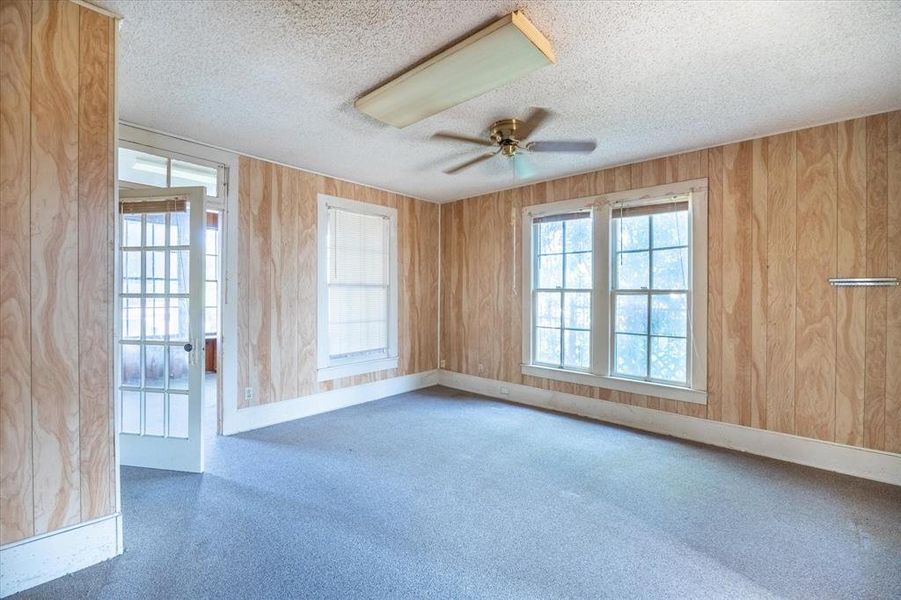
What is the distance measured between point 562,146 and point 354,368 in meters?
3.32

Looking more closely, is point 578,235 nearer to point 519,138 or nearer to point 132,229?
point 519,138

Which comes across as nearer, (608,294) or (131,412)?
(131,412)

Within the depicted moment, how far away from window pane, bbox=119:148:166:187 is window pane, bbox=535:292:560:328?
3921mm

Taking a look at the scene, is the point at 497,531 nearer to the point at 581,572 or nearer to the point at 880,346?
the point at 581,572

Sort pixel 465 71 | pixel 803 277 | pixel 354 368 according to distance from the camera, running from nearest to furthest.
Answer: pixel 465 71
pixel 803 277
pixel 354 368

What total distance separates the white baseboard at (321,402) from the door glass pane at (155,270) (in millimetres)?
1420

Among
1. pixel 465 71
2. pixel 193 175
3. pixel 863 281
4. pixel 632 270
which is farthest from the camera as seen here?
pixel 632 270

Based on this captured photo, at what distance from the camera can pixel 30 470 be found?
1.70 m

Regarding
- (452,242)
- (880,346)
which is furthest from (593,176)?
(880,346)

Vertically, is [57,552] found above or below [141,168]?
below

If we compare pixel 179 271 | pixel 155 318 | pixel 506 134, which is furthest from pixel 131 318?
pixel 506 134

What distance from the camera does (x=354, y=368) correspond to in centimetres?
470

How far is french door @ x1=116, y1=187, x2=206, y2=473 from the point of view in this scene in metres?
2.89

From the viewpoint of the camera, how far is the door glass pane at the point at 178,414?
9.52ft
